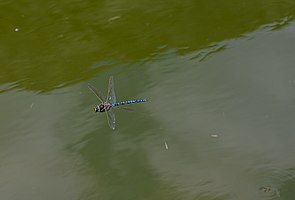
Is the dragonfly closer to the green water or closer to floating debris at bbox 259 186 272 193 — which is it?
the green water

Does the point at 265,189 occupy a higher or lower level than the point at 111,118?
lower

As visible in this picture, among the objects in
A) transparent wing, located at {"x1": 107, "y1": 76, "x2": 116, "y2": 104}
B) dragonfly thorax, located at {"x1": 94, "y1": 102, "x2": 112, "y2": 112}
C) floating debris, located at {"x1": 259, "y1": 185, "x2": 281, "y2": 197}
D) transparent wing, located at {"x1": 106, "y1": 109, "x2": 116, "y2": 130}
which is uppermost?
transparent wing, located at {"x1": 107, "y1": 76, "x2": 116, "y2": 104}

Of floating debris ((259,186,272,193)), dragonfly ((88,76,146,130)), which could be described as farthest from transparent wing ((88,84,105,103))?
floating debris ((259,186,272,193))

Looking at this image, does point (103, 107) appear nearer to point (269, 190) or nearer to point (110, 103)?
point (110, 103)

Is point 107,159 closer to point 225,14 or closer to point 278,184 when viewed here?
point 278,184

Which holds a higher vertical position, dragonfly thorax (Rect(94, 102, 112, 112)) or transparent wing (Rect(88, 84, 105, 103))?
→ transparent wing (Rect(88, 84, 105, 103))

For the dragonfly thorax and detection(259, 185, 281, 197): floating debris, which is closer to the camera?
detection(259, 185, 281, 197): floating debris

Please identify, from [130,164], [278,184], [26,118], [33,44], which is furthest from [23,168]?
[278,184]

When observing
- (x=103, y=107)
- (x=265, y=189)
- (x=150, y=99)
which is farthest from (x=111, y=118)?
(x=265, y=189)
